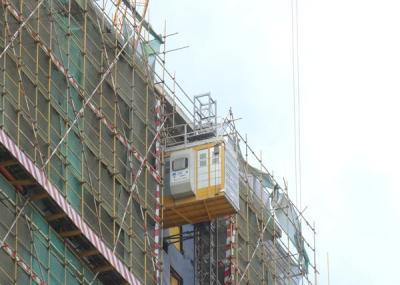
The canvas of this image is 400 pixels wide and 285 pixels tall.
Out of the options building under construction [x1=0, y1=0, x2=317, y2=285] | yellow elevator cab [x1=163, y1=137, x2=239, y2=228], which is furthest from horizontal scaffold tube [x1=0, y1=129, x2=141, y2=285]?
yellow elevator cab [x1=163, y1=137, x2=239, y2=228]

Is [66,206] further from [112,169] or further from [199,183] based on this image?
[199,183]

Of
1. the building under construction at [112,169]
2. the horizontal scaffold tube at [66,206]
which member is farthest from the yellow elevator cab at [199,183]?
the horizontal scaffold tube at [66,206]

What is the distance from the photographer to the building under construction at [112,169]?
44.8 meters

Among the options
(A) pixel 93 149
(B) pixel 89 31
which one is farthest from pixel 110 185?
(B) pixel 89 31

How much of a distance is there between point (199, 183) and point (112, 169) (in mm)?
5597

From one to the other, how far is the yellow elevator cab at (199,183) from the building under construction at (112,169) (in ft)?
0.15

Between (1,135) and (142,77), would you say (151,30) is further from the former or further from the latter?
(1,135)

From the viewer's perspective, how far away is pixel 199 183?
54.6 m

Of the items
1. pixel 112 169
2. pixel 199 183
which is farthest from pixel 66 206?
pixel 199 183

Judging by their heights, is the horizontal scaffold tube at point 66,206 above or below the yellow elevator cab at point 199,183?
below

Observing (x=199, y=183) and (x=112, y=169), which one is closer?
(x=112, y=169)

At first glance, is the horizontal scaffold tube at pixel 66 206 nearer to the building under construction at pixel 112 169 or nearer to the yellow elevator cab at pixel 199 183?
the building under construction at pixel 112 169

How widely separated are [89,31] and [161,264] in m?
7.46

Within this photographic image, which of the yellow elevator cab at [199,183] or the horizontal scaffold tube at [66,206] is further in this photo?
the yellow elevator cab at [199,183]
